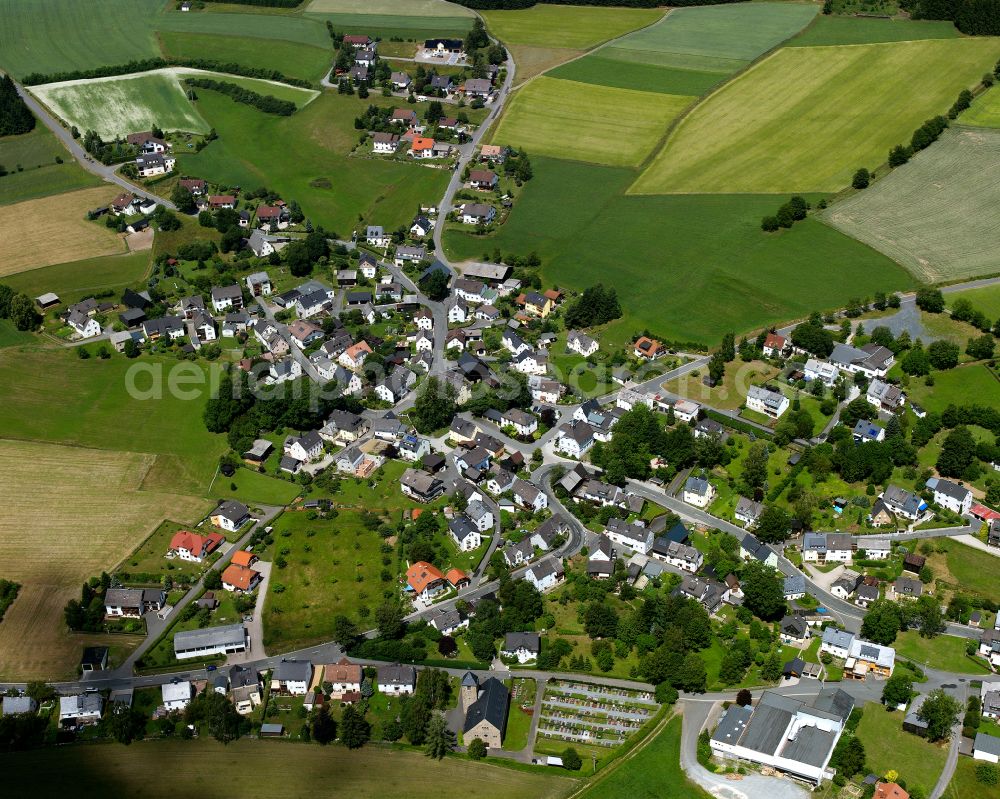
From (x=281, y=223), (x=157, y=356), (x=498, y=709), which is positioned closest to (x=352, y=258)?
(x=281, y=223)

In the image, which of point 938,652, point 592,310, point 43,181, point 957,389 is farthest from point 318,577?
point 43,181

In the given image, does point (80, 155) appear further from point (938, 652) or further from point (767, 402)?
point (938, 652)

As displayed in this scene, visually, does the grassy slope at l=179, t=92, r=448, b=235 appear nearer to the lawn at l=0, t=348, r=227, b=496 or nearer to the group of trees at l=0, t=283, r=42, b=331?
the group of trees at l=0, t=283, r=42, b=331

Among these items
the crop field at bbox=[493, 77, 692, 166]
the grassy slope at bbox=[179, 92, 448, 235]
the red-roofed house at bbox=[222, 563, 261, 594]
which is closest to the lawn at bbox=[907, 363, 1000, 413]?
the crop field at bbox=[493, 77, 692, 166]

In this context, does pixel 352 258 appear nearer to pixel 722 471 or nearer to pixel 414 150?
pixel 414 150

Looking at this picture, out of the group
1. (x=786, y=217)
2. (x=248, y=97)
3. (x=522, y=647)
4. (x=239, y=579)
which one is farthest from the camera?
(x=248, y=97)

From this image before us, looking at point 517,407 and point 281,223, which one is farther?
point 281,223

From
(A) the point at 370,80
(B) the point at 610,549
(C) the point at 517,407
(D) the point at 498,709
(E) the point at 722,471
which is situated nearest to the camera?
(D) the point at 498,709
